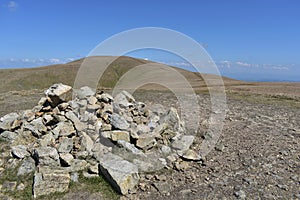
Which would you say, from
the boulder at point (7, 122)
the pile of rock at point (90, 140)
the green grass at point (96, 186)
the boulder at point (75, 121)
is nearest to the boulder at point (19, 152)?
the pile of rock at point (90, 140)

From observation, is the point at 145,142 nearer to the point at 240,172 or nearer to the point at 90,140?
the point at 90,140

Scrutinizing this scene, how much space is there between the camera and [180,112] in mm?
15203

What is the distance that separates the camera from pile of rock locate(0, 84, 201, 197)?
316 inches

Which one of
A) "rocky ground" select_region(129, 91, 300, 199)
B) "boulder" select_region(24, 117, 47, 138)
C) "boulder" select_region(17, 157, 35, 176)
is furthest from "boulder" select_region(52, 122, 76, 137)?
"rocky ground" select_region(129, 91, 300, 199)

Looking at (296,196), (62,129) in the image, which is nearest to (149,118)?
(62,129)

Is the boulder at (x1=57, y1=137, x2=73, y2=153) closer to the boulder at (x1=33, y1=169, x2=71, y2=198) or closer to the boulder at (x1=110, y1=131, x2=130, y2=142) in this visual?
the boulder at (x1=33, y1=169, x2=71, y2=198)

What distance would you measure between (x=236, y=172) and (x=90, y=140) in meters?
5.50

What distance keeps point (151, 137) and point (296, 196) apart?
17.0ft

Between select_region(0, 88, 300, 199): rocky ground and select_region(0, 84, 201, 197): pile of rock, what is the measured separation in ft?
1.63

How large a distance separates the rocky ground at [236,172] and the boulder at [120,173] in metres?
0.23

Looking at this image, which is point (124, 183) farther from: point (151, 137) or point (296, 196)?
point (296, 196)

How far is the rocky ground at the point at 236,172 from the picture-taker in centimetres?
738

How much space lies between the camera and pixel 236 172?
27.7 feet

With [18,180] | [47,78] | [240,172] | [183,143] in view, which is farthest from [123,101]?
[47,78]
